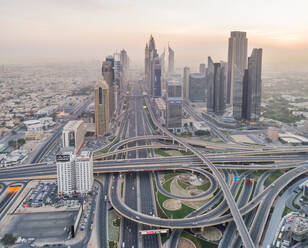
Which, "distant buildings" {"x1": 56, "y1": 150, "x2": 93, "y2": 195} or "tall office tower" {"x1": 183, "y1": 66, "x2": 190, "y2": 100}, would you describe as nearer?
"distant buildings" {"x1": 56, "y1": 150, "x2": 93, "y2": 195}

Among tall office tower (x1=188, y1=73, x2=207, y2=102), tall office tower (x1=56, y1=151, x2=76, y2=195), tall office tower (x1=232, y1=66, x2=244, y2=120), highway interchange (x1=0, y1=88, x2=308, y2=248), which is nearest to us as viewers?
highway interchange (x1=0, y1=88, x2=308, y2=248)

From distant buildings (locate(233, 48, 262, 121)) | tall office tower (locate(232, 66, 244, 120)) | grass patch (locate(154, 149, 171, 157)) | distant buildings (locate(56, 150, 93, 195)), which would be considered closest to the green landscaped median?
distant buildings (locate(56, 150, 93, 195))

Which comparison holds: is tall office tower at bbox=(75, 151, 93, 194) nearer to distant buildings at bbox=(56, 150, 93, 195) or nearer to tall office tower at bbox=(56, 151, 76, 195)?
distant buildings at bbox=(56, 150, 93, 195)

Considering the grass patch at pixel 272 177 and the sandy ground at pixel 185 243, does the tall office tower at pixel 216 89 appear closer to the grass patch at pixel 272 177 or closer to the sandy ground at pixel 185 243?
the grass patch at pixel 272 177

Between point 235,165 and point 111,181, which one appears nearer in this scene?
point 111,181

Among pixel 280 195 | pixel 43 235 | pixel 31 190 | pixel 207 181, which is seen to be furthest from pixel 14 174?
pixel 280 195

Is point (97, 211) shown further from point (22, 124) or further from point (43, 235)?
point (22, 124)

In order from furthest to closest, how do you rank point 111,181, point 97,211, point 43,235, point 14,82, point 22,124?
point 14,82, point 22,124, point 111,181, point 97,211, point 43,235

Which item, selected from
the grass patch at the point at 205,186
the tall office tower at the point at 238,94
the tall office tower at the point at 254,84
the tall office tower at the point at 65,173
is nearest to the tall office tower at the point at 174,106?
the tall office tower at the point at 238,94
